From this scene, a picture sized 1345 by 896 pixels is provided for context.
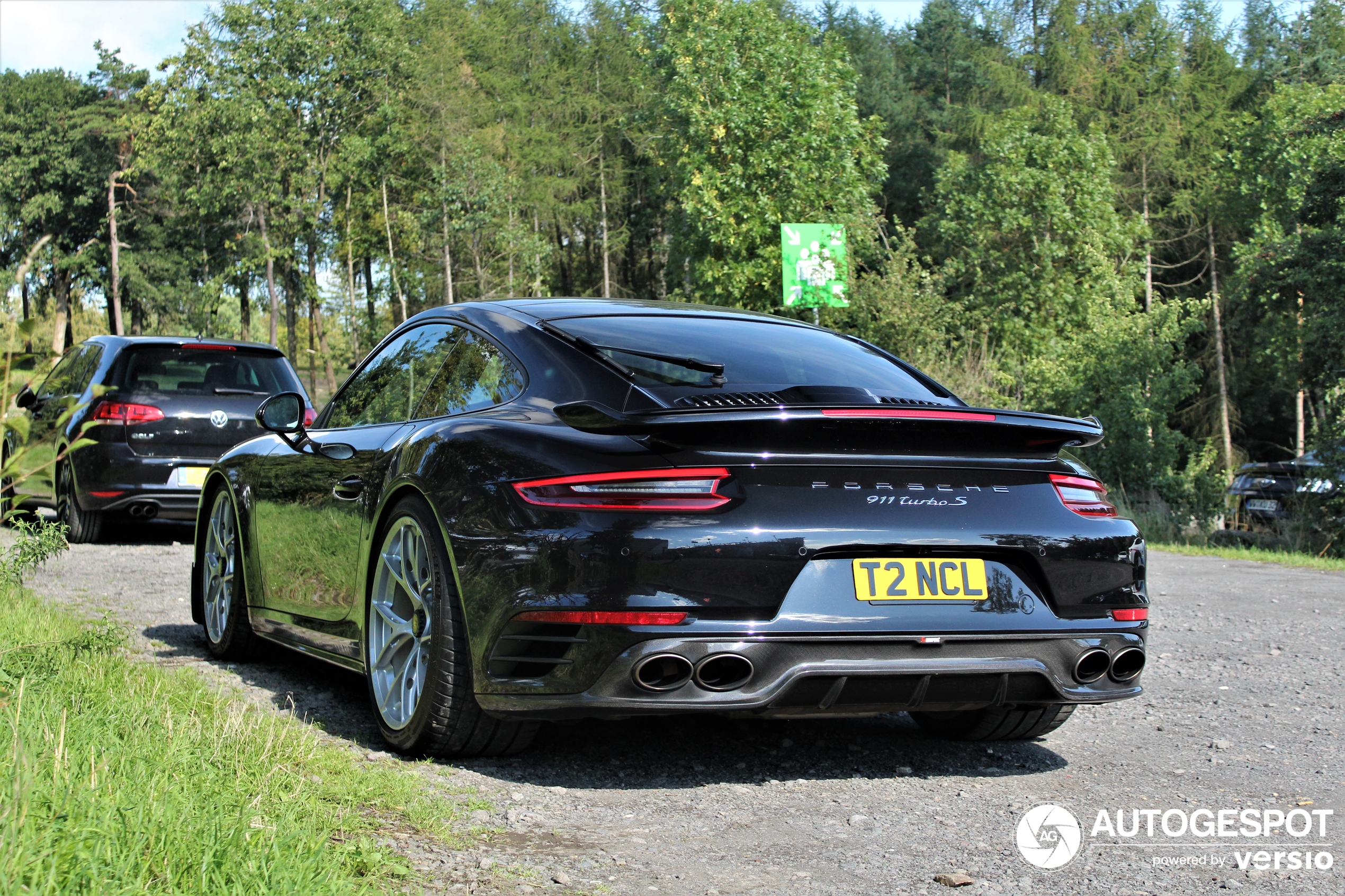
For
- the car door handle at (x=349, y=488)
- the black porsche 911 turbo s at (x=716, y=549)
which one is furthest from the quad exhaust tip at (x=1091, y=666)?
the car door handle at (x=349, y=488)

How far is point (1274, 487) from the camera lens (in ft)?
83.0

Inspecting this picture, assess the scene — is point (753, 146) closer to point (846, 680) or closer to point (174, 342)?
point (174, 342)

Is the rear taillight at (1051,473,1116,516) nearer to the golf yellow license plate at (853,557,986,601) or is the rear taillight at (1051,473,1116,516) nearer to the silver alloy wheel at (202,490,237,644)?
the golf yellow license plate at (853,557,986,601)

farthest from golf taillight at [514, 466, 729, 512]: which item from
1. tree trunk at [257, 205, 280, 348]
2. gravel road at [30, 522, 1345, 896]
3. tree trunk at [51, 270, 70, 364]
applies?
tree trunk at [257, 205, 280, 348]

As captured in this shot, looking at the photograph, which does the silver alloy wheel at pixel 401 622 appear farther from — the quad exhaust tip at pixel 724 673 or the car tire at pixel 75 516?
the car tire at pixel 75 516

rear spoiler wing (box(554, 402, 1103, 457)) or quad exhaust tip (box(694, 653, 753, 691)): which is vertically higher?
rear spoiler wing (box(554, 402, 1103, 457))

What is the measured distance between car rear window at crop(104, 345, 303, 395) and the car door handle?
6.10 metres

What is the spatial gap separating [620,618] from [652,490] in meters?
0.34

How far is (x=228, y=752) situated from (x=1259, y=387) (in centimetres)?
5445

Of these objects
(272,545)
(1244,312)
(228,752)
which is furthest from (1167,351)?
(228,752)

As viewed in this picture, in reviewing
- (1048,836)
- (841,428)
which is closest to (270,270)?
(841,428)

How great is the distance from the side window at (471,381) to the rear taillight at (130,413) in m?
7.02

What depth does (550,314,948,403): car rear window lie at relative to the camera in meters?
3.96

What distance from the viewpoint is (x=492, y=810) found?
342 cm
